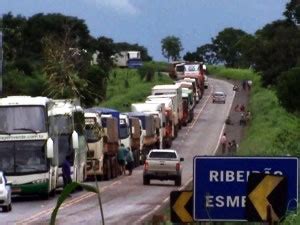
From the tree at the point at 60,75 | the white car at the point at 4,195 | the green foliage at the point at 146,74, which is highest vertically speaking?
the tree at the point at 60,75

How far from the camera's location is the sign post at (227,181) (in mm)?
9207

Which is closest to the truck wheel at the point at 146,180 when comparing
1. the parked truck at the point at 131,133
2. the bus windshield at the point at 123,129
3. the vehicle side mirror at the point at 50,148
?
the parked truck at the point at 131,133

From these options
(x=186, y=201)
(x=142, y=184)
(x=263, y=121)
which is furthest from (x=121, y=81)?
(x=186, y=201)

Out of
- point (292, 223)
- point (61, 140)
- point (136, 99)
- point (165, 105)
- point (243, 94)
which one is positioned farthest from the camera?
point (243, 94)

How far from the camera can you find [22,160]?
125 feet

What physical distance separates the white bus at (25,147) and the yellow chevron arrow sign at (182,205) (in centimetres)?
2717

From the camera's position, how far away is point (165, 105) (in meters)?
76.8

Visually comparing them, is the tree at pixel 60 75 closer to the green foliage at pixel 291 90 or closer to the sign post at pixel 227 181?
the sign post at pixel 227 181

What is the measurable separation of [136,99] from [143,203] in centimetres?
6734

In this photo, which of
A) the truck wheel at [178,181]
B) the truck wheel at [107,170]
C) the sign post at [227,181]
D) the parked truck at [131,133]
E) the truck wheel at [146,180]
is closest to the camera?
the sign post at [227,181]

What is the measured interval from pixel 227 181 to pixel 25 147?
94.9 ft

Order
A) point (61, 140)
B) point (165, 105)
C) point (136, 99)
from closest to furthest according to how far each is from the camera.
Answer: point (61, 140) → point (165, 105) → point (136, 99)

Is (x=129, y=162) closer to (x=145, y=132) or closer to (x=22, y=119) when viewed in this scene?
(x=145, y=132)

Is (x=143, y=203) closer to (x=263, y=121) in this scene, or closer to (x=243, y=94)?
(x=263, y=121)
